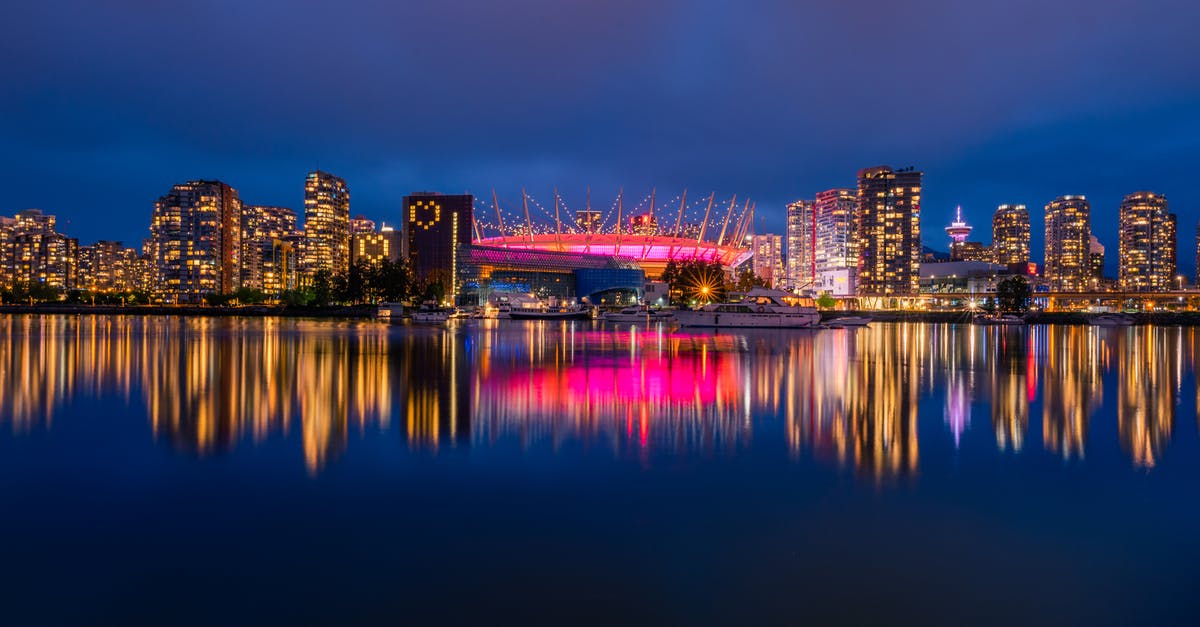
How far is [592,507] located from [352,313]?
103 meters

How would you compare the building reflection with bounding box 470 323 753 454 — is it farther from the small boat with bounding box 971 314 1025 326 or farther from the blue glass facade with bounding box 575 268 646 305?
the blue glass facade with bounding box 575 268 646 305

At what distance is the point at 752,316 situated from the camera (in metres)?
60.0

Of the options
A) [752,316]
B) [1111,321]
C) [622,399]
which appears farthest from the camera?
[1111,321]

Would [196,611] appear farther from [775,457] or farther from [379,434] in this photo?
[775,457]

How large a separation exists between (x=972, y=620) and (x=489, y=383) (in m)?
13.9

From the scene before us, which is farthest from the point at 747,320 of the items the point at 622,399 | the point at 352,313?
the point at 352,313

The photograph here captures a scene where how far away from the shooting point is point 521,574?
570cm

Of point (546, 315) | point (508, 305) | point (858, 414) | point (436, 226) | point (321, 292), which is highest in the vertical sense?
point (436, 226)

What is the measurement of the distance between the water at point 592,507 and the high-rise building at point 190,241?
175 m

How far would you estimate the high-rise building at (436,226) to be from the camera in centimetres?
19612

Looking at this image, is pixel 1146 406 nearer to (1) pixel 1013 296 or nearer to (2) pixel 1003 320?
(2) pixel 1003 320

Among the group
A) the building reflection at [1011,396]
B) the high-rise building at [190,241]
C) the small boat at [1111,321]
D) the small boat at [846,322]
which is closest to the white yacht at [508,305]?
the small boat at [846,322]

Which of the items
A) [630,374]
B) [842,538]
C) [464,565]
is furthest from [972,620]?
[630,374]

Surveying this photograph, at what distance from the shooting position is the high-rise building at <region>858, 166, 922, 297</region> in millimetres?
178875
